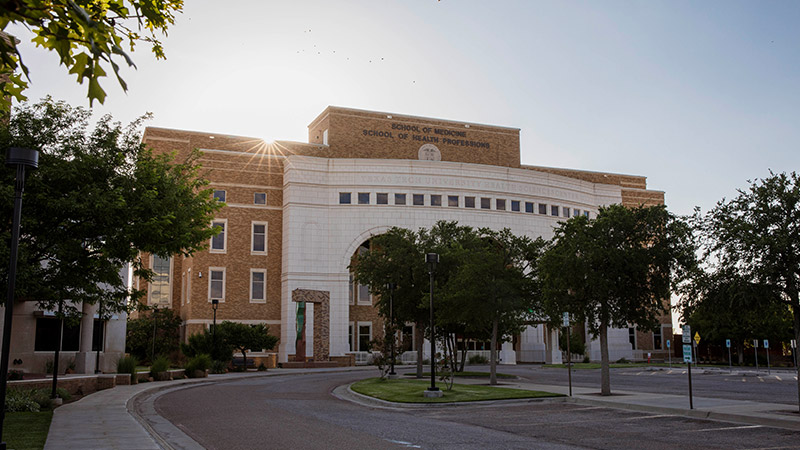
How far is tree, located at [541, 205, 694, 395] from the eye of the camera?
23.3 metres

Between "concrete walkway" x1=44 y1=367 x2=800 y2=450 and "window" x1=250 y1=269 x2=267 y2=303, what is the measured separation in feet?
106

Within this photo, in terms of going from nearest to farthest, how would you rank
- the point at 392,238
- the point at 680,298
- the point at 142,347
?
the point at 680,298 < the point at 392,238 < the point at 142,347

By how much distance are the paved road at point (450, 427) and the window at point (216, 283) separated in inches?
1461

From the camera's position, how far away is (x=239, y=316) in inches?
2317

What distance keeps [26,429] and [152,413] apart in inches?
204

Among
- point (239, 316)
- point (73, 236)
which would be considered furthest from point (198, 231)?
point (239, 316)

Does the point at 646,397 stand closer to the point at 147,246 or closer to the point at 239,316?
the point at 147,246

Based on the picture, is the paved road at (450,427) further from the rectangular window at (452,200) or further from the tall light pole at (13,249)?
the rectangular window at (452,200)

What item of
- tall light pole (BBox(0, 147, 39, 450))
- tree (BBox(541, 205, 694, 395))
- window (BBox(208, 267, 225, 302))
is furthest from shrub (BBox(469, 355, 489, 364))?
tall light pole (BBox(0, 147, 39, 450))

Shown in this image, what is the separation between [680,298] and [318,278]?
4341 centimetres

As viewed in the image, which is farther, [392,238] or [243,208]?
[243,208]

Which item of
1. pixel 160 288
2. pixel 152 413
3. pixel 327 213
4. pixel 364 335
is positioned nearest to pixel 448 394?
pixel 152 413

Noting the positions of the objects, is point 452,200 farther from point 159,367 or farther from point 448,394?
point 448,394

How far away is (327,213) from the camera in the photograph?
6188cm
